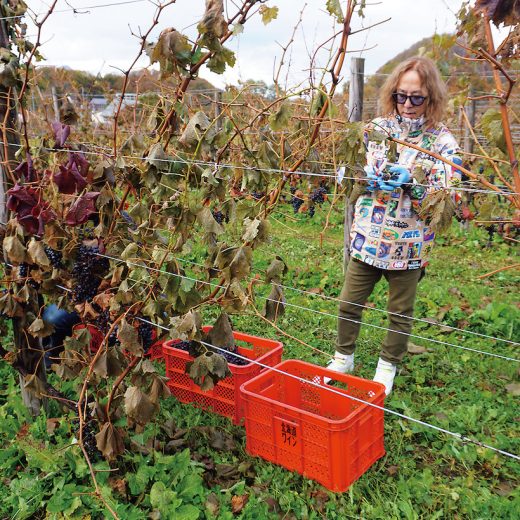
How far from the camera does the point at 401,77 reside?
2541mm

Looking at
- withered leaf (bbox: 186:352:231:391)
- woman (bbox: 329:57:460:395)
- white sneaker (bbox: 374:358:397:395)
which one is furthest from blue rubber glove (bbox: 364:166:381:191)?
withered leaf (bbox: 186:352:231:391)

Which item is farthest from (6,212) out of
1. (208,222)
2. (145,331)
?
(208,222)

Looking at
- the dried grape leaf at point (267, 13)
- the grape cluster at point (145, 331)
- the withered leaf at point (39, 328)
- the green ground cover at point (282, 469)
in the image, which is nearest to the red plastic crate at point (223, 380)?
the green ground cover at point (282, 469)

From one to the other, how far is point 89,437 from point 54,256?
0.72m

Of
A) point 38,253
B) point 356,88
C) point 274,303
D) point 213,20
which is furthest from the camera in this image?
point 356,88

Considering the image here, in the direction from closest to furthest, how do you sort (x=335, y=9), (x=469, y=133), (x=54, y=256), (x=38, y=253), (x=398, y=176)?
(x=335, y=9) → (x=38, y=253) → (x=54, y=256) → (x=398, y=176) → (x=469, y=133)

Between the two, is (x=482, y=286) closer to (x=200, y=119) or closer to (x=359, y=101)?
(x=359, y=101)

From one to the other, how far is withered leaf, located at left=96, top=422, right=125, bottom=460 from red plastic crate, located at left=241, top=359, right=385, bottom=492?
0.53 metres

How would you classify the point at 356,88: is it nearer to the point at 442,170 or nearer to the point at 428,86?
the point at 428,86

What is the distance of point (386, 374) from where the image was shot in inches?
112

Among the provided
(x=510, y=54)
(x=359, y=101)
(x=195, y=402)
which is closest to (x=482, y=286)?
(x=359, y=101)

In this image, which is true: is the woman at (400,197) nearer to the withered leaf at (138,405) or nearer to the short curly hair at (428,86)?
the short curly hair at (428,86)

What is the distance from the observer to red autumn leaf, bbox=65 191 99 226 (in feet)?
6.33

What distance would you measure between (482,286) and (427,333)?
4.16 feet
